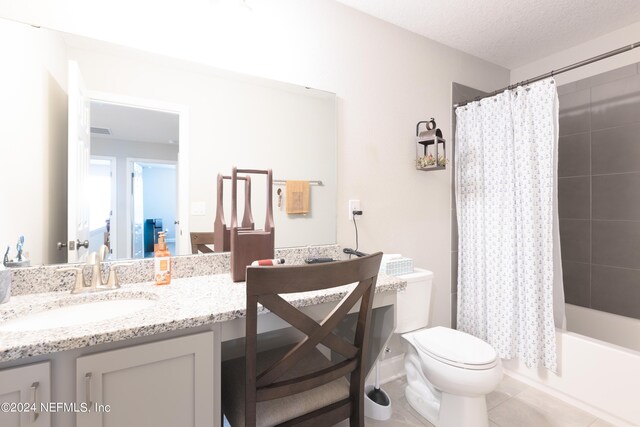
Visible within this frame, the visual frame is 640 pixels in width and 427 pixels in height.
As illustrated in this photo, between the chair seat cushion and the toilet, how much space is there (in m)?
0.62

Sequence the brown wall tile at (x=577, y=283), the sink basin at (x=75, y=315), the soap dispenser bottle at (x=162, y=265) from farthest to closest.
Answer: the brown wall tile at (x=577, y=283) < the soap dispenser bottle at (x=162, y=265) < the sink basin at (x=75, y=315)

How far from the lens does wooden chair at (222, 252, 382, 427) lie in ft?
2.64

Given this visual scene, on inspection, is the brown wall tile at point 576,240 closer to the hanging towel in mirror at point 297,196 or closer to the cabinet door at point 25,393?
the hanging towel in mirror at point 297,196

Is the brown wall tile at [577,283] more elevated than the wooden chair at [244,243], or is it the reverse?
the wooden chair at [244,243]

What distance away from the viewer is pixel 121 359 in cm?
78

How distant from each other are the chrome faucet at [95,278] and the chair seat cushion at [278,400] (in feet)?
1.83

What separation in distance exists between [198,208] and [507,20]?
2.29m

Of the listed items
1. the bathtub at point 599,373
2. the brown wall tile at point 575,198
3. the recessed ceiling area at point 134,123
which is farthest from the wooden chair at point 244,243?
the brown wall tile at point 575,198

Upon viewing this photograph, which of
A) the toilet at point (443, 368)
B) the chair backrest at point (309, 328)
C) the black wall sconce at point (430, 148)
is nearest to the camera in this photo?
the chair backrest at point (309, 328)

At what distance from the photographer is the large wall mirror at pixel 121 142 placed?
111 cm

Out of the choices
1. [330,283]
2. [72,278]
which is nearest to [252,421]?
[330,283]

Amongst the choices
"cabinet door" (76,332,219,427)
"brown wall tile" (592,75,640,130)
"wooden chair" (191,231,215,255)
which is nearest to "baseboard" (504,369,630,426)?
"brown wall tile" (592,75,640,130)

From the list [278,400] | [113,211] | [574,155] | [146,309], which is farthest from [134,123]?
[574,155]

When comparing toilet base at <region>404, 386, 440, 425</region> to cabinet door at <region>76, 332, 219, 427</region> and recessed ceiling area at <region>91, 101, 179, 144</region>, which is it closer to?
cabinet door at <region>76, 332, 219, 427</region>
